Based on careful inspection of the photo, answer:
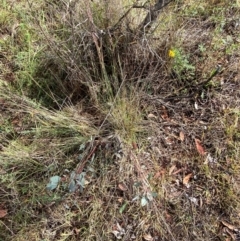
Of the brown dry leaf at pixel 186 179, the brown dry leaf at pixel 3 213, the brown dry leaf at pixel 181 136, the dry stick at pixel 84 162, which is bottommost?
the brown dry leaf at pixel 3 213

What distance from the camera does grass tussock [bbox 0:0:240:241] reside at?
193 cm

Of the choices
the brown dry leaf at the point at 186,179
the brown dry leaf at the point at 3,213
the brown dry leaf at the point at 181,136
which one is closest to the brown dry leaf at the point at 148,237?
the brown dry leaf at the point at 186,179

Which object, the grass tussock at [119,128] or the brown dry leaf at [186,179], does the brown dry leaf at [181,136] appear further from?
the brown dry leaf at [186,179]

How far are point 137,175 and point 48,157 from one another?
560mm

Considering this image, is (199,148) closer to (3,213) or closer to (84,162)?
(84,162)

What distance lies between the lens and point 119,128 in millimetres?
2057

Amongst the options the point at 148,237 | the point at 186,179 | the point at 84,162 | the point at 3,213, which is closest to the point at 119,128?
the point at 84,162

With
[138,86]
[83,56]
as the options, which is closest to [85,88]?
[83,56]

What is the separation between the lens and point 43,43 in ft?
7.66

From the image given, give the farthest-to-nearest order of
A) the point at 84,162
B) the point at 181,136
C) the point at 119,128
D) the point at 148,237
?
the point at 181,136 → the point at 119,128 → the point at 148,237 → the point at 84,162

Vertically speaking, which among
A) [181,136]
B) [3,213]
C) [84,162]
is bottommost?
[3,213]

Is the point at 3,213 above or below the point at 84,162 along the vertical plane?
below

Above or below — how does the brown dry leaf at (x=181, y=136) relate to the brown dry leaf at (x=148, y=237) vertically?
above

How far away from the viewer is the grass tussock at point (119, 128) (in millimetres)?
1931
